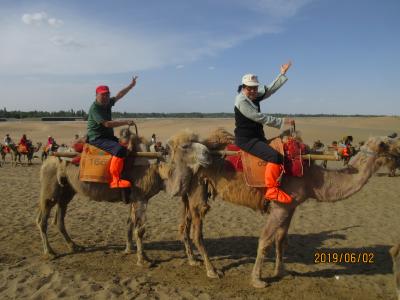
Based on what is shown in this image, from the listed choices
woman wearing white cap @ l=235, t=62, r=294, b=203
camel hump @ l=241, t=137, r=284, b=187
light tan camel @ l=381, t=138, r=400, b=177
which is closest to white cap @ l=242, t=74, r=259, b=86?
woman wearing white cap @ l=235, t=62, r=294, b=203

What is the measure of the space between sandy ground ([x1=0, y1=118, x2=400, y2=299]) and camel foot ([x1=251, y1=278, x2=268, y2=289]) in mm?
81

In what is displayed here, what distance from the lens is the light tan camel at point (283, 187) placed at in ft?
17.0

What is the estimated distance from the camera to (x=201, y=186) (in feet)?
19.4

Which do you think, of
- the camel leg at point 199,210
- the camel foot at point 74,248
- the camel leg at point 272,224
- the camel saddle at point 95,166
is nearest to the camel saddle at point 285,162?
the camel leg at point 272,224

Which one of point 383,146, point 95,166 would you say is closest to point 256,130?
point 383,146

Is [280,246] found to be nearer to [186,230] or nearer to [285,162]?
[285,162]

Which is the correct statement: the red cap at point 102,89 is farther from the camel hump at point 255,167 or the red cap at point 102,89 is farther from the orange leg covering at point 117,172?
the camel hump at point 255,167

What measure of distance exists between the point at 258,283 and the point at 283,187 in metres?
1.48

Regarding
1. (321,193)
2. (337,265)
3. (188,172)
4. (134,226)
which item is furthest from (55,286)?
(337,265)

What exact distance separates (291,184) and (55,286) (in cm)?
366

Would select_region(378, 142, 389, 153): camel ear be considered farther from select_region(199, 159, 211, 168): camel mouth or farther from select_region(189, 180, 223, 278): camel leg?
select_region(189, 180, 223, 278): camel leg

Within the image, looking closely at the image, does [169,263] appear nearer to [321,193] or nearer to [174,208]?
[321,193]

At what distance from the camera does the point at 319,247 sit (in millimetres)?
7258

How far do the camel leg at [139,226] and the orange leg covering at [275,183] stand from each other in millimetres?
2296
